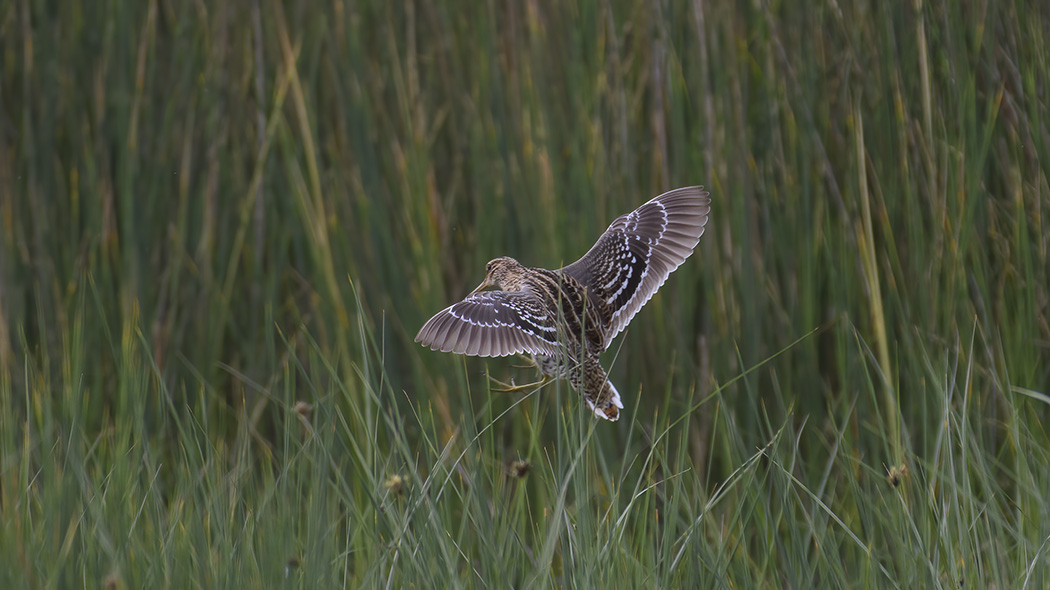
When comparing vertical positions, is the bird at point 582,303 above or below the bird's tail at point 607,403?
above

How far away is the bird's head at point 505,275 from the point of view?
2.09m

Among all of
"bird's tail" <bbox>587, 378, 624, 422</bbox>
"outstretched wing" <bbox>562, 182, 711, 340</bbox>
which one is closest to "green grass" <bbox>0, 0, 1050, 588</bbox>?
"outstretched wing" <bbox>562, 182, 711, 340</bbox>

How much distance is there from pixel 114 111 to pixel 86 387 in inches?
32.2

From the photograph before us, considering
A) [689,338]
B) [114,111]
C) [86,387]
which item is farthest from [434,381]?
[114,111]

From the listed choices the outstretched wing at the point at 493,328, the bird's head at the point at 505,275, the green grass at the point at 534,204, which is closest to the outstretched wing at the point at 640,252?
the bird's head at the point at 505,275

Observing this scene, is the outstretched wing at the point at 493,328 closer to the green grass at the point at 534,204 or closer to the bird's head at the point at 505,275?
the bird's head at the point at 505,275

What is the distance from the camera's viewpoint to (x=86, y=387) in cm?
316

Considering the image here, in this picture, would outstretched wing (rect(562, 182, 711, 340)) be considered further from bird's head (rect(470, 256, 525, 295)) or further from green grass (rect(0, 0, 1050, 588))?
green grass (rect(0, 0, 1050, 588))

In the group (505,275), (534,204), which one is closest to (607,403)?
(505,275)

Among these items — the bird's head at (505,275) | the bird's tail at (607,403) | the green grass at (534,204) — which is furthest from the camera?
the green grass at (534,204)

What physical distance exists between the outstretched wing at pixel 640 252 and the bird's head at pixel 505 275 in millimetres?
116

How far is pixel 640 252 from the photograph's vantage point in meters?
2.23

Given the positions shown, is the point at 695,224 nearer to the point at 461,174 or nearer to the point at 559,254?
the point at 559,254

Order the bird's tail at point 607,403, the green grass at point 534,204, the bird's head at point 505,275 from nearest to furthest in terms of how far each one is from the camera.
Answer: the bird's tail at point 607,403
the bird's head at point 505,275
the green grass at point 534,204
